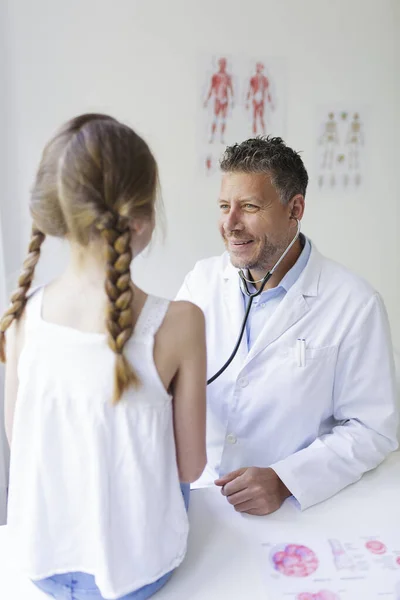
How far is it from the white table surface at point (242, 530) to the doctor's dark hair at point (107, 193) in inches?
16.0

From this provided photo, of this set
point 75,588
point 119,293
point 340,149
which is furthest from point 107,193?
point 340,149

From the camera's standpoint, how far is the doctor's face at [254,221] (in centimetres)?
131

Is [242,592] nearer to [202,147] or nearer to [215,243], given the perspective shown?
[215,243]

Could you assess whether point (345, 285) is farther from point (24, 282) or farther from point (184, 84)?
point (184, 84)

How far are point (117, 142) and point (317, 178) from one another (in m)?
1.81

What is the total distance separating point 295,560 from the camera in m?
0.88

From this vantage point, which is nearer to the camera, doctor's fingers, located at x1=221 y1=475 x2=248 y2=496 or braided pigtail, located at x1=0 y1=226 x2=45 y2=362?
braided pigtail, located at x1=0 y1=226 x2=45 y2=362

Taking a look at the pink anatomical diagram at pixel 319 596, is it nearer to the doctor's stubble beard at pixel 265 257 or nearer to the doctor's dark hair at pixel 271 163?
the doctor's stubble beard at pixel 265 257

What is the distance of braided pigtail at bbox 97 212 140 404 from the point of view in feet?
1.99

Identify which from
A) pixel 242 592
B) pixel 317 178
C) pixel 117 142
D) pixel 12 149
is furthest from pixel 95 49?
pixel 242 592

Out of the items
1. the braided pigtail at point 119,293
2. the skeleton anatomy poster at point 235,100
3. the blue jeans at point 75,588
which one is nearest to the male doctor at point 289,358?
the blue jeans at point 75,588

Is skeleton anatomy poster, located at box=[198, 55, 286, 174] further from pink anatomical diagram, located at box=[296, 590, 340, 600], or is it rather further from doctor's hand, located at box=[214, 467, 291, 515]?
pink anatomical diagram, located at box=[296, 590, 340, 600]

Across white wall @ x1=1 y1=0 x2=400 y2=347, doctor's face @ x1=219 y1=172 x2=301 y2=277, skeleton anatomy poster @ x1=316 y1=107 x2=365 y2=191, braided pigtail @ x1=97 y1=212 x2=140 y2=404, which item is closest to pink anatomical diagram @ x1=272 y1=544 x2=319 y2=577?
braided pigtail @ x1=97 y1=212 x2=140 y2=404

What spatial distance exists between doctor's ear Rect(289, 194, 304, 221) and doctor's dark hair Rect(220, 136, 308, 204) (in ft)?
0.04
